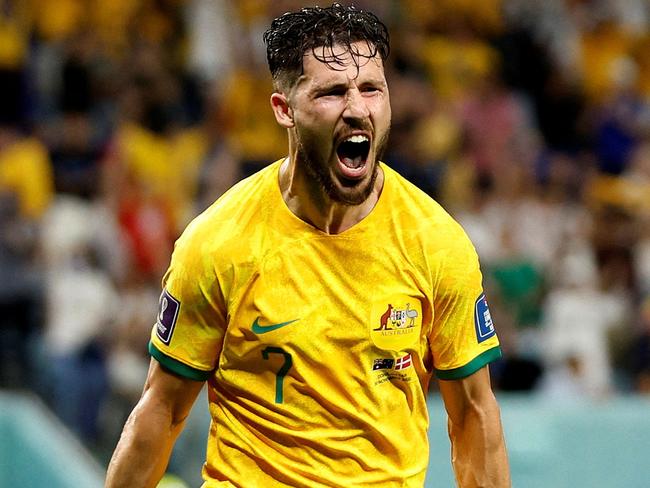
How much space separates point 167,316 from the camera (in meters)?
3.48

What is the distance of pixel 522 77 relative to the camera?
10.8m

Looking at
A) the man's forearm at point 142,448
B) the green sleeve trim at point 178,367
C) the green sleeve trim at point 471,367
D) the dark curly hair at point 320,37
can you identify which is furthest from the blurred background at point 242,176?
the dark curly hair at point 320,37

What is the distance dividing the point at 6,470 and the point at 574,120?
5.33 metres

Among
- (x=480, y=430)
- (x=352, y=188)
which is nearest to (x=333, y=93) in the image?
(x=352, y=188)

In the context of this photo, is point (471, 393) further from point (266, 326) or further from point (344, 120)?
point (344, 120)

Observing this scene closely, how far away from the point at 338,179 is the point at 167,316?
562mm

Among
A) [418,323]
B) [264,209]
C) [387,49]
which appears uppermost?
[387,49]

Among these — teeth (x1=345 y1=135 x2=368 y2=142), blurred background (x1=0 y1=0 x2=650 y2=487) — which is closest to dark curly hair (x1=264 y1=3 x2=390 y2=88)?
teeth (x1=345 y1=135 x2=368 y2=142)

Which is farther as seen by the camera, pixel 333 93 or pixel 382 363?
pixel 382 363

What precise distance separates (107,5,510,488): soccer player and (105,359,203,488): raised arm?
13mm

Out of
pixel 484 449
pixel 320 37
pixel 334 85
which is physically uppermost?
pixel 320 37

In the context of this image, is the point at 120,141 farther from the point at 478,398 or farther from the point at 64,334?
the point at 478,398

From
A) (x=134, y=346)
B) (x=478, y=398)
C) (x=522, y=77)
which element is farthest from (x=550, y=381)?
(x=478, y=398)

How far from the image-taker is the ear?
3402 millimetres
